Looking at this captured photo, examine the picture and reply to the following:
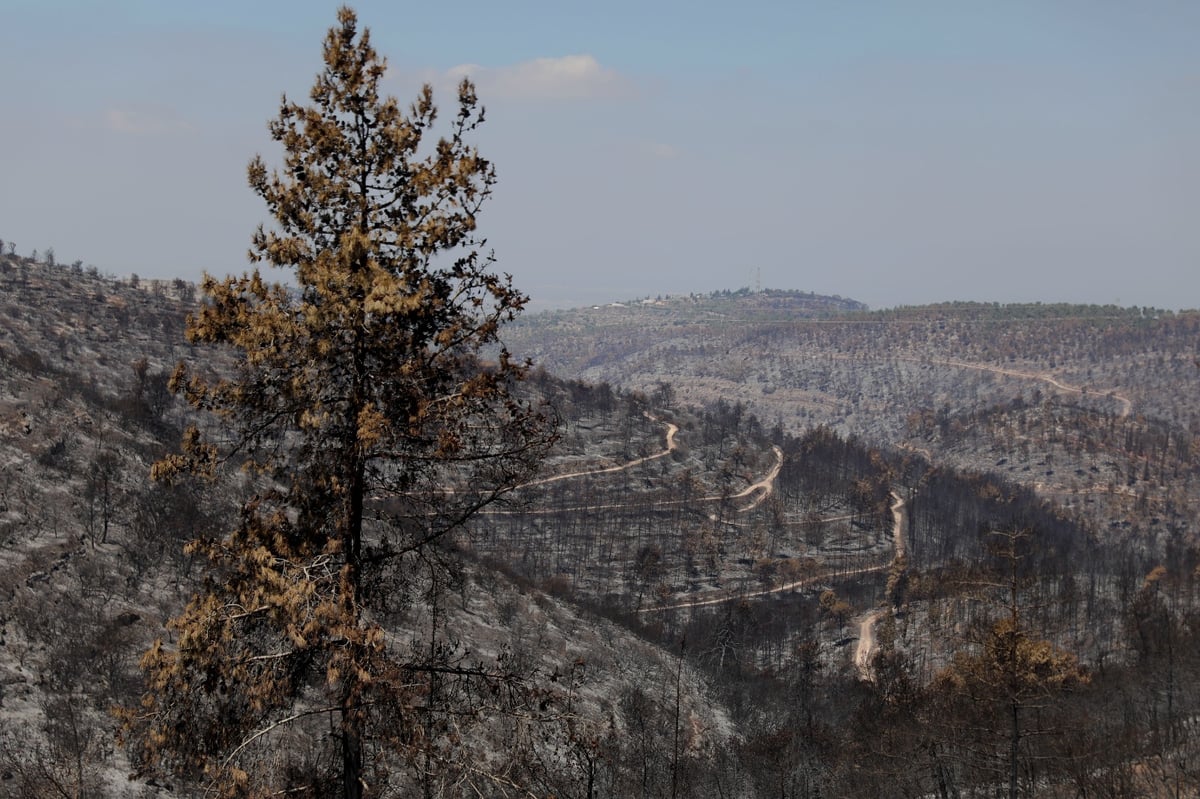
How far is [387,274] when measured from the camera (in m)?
11.3

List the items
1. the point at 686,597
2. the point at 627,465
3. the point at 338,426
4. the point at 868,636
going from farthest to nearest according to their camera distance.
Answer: the point at 627,465 → the point at 686,597 → the point at 868,636 → the point at 338,426

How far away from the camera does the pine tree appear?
1116 centimetres

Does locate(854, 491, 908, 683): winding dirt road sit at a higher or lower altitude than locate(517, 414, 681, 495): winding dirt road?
lower

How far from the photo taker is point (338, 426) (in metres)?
11.9

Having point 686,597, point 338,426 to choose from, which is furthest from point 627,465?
point 338,426

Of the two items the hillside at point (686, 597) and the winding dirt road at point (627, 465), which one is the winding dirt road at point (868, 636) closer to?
the hillside at point (686, 597)

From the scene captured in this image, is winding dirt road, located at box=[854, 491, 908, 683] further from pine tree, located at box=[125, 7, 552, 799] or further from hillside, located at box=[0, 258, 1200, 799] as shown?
pine tree, located at box=[125, 7, 552, 799]

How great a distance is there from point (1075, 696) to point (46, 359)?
3463 inches

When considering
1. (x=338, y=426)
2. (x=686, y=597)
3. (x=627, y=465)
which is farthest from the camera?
(x=627, y=465)

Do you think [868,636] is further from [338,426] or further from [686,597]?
[338,426]

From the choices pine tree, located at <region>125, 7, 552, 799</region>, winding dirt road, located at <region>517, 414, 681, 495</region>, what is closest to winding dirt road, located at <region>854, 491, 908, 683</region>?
winding dirt road, located at <region>517, 414, 681, 495</region>

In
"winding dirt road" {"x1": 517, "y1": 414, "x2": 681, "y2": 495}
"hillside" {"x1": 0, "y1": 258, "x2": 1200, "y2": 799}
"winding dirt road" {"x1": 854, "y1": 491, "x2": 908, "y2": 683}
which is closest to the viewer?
"hillside" {"x1": 0, "y1": 258, "x2": 1200, "y2": 799}

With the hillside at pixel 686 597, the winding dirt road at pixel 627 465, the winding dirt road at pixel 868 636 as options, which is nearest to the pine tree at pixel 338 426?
the hillside at pixel 686 597

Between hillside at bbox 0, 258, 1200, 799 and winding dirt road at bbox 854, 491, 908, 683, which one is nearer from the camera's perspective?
hillside at bbox 0, 258, 1200, 799
